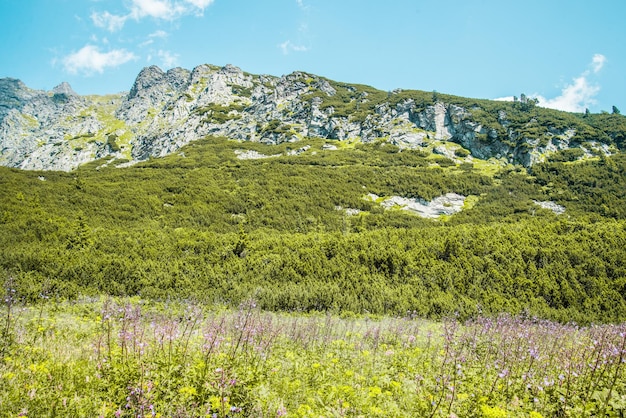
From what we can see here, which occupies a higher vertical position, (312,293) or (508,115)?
(508,115)

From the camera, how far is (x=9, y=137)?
174 metres

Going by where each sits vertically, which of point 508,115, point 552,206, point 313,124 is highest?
point 508,115

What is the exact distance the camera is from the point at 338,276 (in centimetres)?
2242

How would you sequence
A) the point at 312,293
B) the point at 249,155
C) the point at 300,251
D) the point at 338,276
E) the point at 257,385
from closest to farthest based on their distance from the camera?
the point at 257,385 → the point at 312,293 → the point at 338,276 → the point at 300,251 → the point at 249,155

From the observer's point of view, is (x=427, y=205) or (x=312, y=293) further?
(x=427, y=205)

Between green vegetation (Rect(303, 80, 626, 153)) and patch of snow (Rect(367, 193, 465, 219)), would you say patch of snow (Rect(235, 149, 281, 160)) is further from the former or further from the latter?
patch of snow (Rect(367, 193, 465, 219))

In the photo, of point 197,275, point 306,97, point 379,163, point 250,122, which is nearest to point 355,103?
point 306,97

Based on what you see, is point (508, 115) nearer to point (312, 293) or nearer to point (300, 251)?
point (300, 251)

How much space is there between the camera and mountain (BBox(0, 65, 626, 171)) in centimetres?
7344

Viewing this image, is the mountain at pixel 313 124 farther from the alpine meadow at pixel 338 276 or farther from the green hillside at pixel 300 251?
the green hillside at pixel 300 251

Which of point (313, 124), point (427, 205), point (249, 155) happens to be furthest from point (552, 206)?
point (313, 124)

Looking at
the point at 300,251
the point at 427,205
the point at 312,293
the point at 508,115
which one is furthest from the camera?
the point at 508,115

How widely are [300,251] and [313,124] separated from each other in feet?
233

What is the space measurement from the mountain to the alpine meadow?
3.20ft
